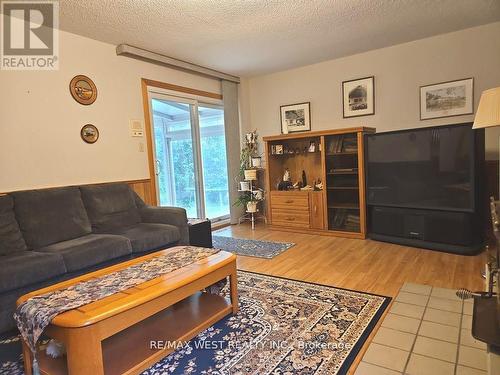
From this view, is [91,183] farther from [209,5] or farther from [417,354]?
[417,354]

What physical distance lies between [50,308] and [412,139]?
356cm

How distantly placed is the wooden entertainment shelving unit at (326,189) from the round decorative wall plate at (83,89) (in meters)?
2.36

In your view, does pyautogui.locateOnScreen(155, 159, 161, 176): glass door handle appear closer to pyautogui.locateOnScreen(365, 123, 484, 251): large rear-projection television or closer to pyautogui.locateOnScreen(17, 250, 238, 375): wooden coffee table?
pyautogui.locateOnScreen(17, 250, 238, 375): wooden coffee table

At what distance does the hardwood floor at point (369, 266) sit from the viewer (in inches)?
104

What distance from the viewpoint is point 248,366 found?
1670mm

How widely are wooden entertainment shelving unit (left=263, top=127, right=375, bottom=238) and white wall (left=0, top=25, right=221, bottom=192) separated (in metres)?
1.91

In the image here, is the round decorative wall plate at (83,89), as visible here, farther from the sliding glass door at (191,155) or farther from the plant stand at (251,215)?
the plant stand at (251,215)

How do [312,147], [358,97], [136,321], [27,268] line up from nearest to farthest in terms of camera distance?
1. [136,321]
2. [27,268]
3. [358,97]
4. [312,147]

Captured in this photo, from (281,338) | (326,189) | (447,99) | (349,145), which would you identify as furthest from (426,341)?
(447,99)

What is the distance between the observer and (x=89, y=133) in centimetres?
344

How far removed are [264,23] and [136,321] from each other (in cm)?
292

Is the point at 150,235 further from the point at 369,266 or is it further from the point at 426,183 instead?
the point at 426,183

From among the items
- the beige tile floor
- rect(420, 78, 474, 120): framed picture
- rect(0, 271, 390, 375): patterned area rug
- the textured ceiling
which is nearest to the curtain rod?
the textured ceiling

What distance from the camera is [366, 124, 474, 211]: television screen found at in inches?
127
